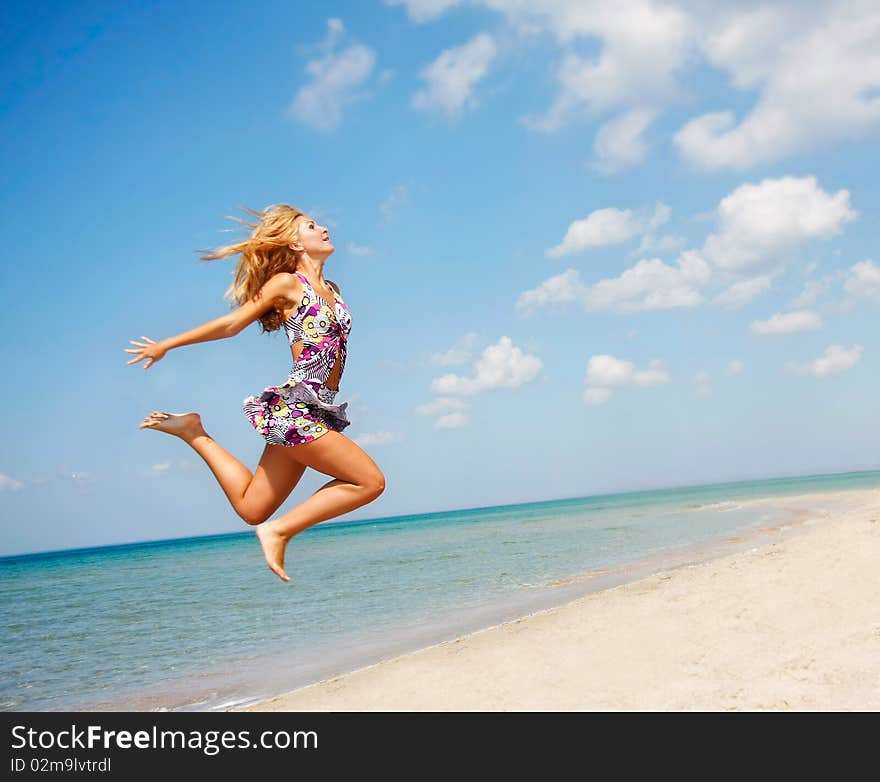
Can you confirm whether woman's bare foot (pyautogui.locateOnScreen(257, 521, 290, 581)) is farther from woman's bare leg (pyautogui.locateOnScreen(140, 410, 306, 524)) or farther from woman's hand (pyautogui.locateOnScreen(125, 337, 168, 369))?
woman's hand (pyautogui.locateOnScreen(125, 337, 168, 369))

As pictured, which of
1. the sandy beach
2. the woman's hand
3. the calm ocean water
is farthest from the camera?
the calm ocean water

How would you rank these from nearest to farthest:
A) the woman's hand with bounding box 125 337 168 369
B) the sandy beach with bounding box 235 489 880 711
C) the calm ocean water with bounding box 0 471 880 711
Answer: the woman's hand with bounding box 125 337 168 369, the sandy beach with bounding box 235 489 880 711, the calm ocean water with bounding box 0 471 880 711

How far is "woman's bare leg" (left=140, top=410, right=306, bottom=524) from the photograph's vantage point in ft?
13.3

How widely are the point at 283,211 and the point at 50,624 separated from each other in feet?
54.0

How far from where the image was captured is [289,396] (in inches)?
157

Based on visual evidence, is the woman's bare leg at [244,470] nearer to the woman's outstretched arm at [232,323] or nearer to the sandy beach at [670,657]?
the woman's outstretched arm at [232,323]

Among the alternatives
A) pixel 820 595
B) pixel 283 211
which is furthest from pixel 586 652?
pixel 283 211

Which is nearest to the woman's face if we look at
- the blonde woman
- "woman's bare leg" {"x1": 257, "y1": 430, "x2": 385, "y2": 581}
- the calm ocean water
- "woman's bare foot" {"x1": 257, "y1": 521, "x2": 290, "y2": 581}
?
the blonde woman

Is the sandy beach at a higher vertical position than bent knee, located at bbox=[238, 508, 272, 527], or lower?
lower

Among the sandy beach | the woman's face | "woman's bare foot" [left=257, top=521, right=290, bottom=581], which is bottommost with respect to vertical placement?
the sandy beach

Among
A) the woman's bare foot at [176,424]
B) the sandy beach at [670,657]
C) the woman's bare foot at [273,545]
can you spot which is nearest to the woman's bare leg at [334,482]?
the woman's bare foot at [273,545]

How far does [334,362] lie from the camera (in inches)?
164

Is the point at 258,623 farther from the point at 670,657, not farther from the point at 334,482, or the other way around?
the point at 334,482
